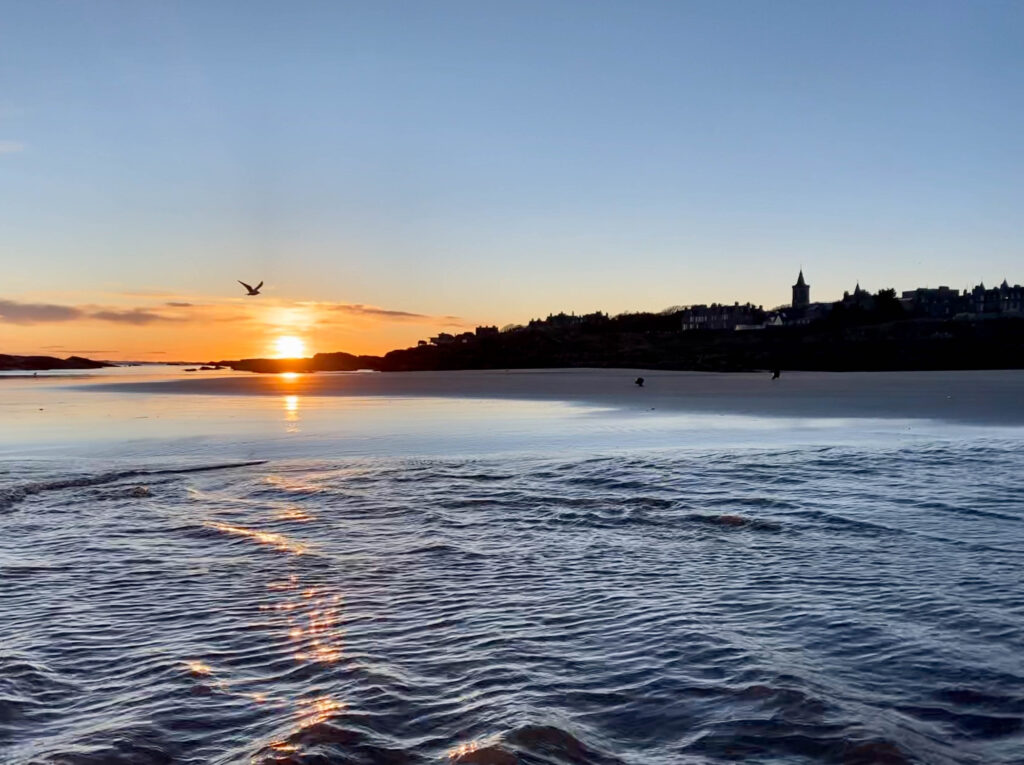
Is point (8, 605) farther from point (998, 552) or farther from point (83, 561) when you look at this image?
point (998, 552)

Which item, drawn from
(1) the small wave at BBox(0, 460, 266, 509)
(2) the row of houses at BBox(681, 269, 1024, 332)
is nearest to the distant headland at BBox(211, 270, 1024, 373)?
(2) the row of houses at BBox(681, 269, 1024, 332)

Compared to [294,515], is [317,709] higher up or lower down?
lower down

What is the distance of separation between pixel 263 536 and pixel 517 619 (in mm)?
4704

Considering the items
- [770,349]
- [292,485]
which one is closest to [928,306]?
[770,349]

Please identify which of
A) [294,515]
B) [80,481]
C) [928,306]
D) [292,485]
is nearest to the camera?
[294,515]

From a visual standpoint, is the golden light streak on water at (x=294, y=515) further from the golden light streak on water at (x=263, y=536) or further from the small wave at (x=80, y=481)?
the small wave at (x=80, y=481)

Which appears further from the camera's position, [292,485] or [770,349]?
[770,349]

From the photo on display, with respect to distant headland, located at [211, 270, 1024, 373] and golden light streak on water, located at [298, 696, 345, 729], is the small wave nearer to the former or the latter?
golden light streak on water, located at [298, 696, 345, 729]

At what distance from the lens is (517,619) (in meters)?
7.08

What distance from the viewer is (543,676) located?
227 inches

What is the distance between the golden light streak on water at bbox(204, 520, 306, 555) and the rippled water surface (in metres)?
0.06

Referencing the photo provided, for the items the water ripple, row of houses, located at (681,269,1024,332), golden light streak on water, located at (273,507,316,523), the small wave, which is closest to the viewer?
the water ripple

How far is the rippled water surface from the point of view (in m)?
4.90

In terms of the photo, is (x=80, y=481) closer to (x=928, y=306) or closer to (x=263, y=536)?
(x=263, y=536)
